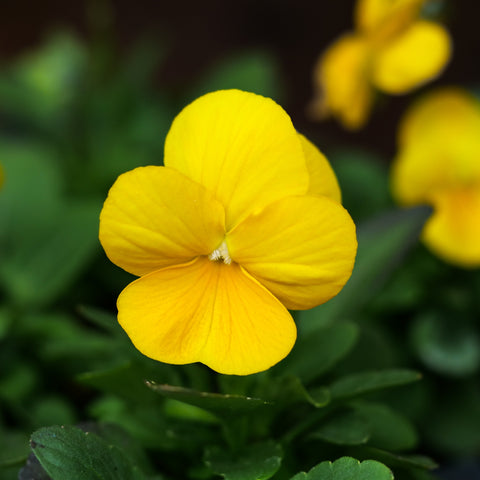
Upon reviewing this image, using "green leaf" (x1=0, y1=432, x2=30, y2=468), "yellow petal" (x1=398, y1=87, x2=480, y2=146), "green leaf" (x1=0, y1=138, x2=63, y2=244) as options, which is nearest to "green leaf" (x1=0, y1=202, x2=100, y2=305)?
"green leaf" (x1=0, y1=138, x2=63, y2=244)

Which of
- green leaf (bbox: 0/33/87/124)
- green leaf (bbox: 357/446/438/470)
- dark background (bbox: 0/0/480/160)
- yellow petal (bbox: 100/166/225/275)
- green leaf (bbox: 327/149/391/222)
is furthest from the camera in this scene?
dark background (bbox: 0/0/480/160)

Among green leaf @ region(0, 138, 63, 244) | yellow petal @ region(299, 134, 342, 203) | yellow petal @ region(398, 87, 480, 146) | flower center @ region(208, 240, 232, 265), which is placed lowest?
green leaf @ region(0, 138, 63, 244)

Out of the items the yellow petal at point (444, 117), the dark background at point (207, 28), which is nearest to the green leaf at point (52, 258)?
the yellow petal at point (444, 117)

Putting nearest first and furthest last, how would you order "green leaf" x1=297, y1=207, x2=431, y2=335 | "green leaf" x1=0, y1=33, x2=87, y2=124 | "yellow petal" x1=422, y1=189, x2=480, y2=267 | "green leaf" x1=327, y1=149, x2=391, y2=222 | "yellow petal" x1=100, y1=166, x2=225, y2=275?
"yellow petal" x1=100, y1=166, x2=225, y2=275, "green leaf" x1=297, y1=207, x2=431, y2=335, "yellow petal" x1=422, y1=189, x2=480, y2=267, "green leaf" x1=327, y1=149, x2=391, y2=222, "green leaf" x1=0, y1=33, x2=87, y2=124

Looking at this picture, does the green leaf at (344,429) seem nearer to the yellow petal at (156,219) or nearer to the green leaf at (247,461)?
the green leaf at (247,461)

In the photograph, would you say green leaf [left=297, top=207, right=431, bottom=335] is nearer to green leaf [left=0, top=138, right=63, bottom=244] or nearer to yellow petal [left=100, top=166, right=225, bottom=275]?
yellow petal [left=100, top=166, right=225, bottom=275]

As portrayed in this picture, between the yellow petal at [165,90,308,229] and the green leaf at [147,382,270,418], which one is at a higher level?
the yellow petal at [165,90,308,229]

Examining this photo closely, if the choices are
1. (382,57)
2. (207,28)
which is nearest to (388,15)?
(382,57)

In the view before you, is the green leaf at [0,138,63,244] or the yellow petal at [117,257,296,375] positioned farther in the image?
the green leaf at [0,138,63,244]
